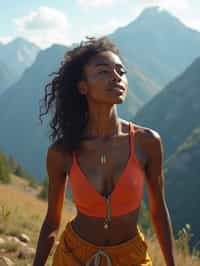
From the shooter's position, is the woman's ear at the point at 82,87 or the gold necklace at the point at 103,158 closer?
the gold necklace at the point at 103,158

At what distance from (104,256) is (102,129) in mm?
597

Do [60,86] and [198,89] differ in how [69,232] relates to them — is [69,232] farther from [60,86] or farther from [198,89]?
[198,89]

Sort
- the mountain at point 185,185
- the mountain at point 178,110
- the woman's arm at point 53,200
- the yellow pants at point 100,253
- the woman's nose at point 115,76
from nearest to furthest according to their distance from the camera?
the yellow pants at point 100,253 < the woman's nose at point 115,76 < the woman's arm at point 53,200 < the mountain at point 185,185 < the mountain at point 178,110

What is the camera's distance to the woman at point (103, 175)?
262cm

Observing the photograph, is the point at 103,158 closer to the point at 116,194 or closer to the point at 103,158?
the point at 103,158

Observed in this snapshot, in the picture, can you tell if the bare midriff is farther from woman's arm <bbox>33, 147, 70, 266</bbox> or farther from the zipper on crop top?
woman's arm <bbox>33, 147, 70, 266</bbox>

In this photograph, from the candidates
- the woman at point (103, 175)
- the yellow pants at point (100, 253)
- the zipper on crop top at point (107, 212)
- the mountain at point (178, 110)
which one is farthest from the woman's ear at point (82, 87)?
the mountain at point (178, 110)

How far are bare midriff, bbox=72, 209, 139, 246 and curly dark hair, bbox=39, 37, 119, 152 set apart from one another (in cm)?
36

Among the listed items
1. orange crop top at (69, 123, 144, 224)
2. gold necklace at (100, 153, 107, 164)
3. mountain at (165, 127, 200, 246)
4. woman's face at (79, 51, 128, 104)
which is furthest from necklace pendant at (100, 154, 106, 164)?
mountain at (165, 127, 200, 246)

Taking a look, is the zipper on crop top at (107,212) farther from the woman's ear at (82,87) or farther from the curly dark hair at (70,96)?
the woman's ear at (82,87)

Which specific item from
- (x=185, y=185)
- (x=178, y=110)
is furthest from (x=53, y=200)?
(x=178, y=110)

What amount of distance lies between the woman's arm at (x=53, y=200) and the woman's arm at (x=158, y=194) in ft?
1.29

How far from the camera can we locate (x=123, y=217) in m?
2.67

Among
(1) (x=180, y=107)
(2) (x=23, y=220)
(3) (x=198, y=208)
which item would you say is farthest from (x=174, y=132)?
(2) (x=23, y=220)
